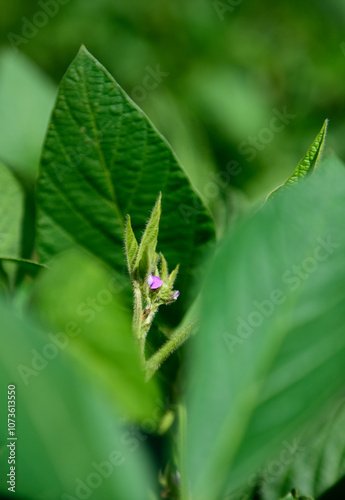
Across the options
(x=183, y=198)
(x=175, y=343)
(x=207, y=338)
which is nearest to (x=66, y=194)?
(x=183, y=198)

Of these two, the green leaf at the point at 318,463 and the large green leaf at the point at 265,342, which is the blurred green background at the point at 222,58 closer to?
the green leaf at the point at 318,463

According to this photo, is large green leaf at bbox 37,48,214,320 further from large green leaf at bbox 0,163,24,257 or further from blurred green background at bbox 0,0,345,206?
blurred green background at bbox 0,0,345,206

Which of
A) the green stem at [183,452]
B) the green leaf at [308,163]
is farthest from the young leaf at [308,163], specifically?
the green stem at [183,452]

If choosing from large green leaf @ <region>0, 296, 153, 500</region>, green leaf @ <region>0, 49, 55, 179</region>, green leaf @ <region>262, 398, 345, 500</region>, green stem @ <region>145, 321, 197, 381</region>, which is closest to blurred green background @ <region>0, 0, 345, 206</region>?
green leaf @ <region>0, 49, 55, 179</region>

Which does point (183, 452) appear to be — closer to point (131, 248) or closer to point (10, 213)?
point (131, 248)

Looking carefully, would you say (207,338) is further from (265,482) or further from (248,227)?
(265,482)

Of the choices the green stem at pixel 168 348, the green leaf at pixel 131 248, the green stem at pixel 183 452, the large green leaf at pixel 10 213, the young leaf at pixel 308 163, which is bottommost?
the large green leaf at pixel 10 213
